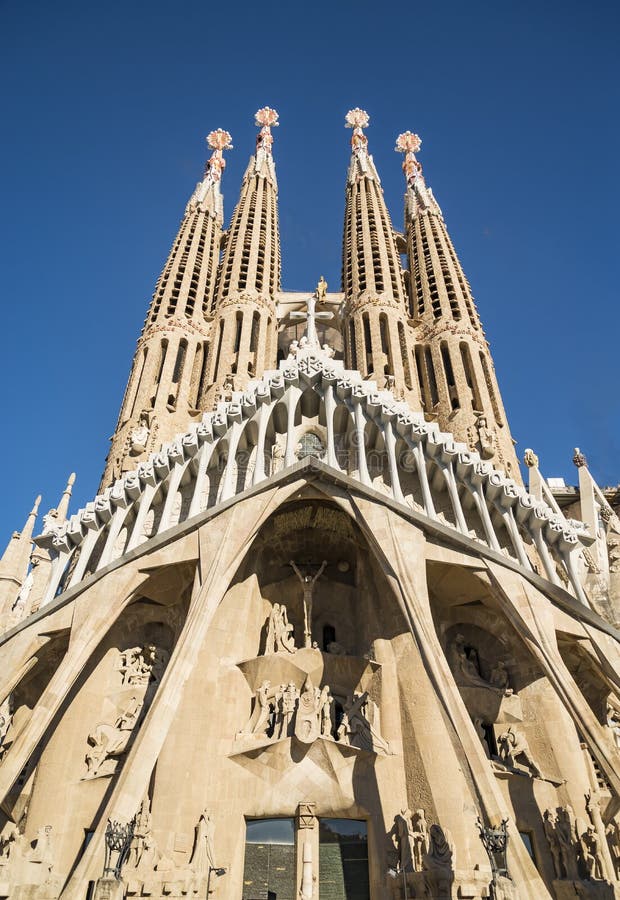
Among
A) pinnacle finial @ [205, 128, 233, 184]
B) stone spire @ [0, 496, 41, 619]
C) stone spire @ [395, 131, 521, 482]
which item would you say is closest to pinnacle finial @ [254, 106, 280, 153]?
pinnacle finial @ [205, 128, 233, 184]

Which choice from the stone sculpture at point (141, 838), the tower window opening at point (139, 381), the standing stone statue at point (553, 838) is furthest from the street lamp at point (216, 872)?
the tower window opening at point (139, 381)

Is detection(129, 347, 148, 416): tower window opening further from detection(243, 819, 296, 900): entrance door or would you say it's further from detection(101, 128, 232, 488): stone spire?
detection(243, 819, 296, 900): entrance door

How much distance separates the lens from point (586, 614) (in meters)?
12.7

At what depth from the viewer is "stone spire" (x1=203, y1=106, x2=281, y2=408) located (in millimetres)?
22188

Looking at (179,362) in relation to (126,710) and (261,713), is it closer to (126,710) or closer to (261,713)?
(126,710)

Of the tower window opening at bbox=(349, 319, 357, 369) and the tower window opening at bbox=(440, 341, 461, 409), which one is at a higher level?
the tower window opening at bbox=(349, 319, 357, 369)

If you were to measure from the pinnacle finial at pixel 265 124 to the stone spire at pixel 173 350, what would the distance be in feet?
28.4

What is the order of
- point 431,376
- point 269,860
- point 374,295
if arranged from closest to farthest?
point 269,860
point 431,376
point 374,295

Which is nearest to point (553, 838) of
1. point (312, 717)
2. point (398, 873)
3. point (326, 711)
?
point (398, 873)

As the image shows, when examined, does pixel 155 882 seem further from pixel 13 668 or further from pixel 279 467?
pixel 279 467

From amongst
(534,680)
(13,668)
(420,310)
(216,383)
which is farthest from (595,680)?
(420,310)

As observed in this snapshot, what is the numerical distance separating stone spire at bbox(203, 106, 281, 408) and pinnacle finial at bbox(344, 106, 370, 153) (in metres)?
6.90

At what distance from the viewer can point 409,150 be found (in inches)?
1454

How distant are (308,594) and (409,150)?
102ft
